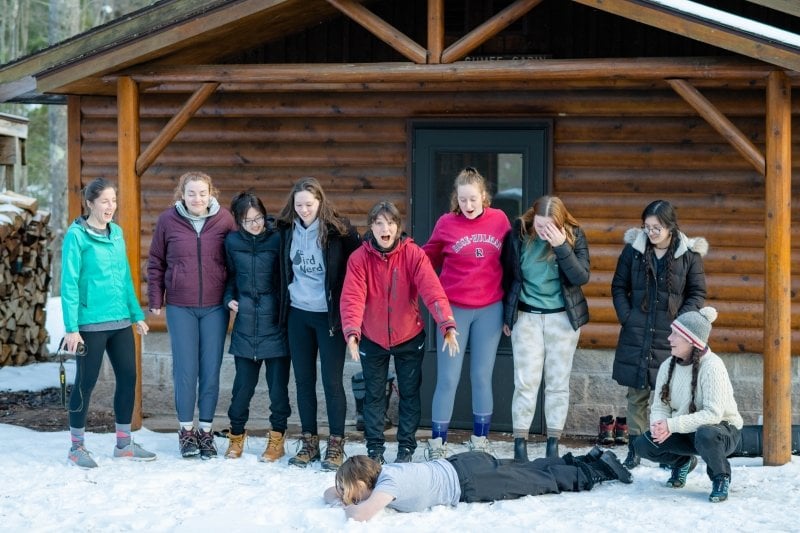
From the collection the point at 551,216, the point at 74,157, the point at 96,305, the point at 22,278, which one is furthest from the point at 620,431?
the point at 22,278

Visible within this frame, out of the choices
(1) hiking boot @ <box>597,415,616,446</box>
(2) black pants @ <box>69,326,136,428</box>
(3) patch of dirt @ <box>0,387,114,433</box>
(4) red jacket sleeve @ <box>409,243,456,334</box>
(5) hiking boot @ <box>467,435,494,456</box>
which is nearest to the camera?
(4) red jacket sleeve @ <box>409,243,456,334</box>

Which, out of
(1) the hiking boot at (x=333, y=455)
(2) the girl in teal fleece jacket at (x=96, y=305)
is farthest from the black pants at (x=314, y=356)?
(2) the girl in teal fleece jacket at (x=96, y=305)

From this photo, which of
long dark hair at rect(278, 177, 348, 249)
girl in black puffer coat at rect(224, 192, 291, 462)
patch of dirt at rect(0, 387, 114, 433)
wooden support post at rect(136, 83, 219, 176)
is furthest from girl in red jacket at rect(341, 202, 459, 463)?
patch of dirt at rect(0, 387, 114, 433)

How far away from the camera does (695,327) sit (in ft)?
20.3

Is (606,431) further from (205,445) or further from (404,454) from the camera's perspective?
(205,445)

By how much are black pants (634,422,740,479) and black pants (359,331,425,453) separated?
A: 59.7 inches

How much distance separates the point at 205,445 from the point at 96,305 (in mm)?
1277

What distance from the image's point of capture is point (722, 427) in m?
6.18

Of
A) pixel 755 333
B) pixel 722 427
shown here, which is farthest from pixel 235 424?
pixel 755 333

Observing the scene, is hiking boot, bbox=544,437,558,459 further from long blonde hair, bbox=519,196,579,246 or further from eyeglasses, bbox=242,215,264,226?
eyeglasses, bbox=242,215,264,226

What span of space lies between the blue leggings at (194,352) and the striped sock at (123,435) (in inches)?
14.5

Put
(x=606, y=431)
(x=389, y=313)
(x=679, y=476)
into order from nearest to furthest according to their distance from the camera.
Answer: (x=679, y=476), (x=389, y=313), (x=606, y=431)

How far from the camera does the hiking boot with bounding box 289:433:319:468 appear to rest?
719 centimetres

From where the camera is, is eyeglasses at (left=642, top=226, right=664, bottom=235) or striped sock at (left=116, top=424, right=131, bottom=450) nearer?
eyeglasses at (left=642, top=226, right=664, bottom=235)
